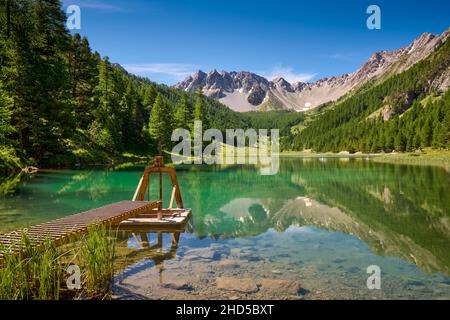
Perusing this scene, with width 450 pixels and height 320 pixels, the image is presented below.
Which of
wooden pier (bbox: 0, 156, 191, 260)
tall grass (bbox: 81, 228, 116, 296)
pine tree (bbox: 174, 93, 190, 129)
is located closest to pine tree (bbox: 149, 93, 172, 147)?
pine tree (bbox: 174, 93, 190, 129)

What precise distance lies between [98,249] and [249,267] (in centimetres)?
472

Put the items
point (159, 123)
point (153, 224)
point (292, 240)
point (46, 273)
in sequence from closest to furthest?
point (46, 273) → point (292, 240) → point (153, 224) → point (159, 123)

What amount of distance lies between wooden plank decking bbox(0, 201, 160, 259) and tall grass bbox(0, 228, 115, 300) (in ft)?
1.45

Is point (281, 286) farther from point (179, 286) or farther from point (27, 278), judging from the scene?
point (27, 278)

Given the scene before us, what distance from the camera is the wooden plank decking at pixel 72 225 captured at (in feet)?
34.2

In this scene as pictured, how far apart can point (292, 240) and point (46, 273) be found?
1056 cm

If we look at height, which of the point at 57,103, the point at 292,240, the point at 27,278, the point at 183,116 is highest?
the point at 183,116

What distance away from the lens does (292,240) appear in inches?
617

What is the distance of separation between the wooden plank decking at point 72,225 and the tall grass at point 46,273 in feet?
1.45

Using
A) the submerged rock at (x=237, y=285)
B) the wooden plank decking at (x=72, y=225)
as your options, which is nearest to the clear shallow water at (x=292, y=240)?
the submerged rock at (x=237, y=285)

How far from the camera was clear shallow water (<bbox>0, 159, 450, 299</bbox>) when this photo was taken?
9.92 m

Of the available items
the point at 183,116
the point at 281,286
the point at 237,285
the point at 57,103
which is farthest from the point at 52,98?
the point at 183,116

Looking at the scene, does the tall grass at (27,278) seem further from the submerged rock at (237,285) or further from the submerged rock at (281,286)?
the submerged rock at (281,286)
